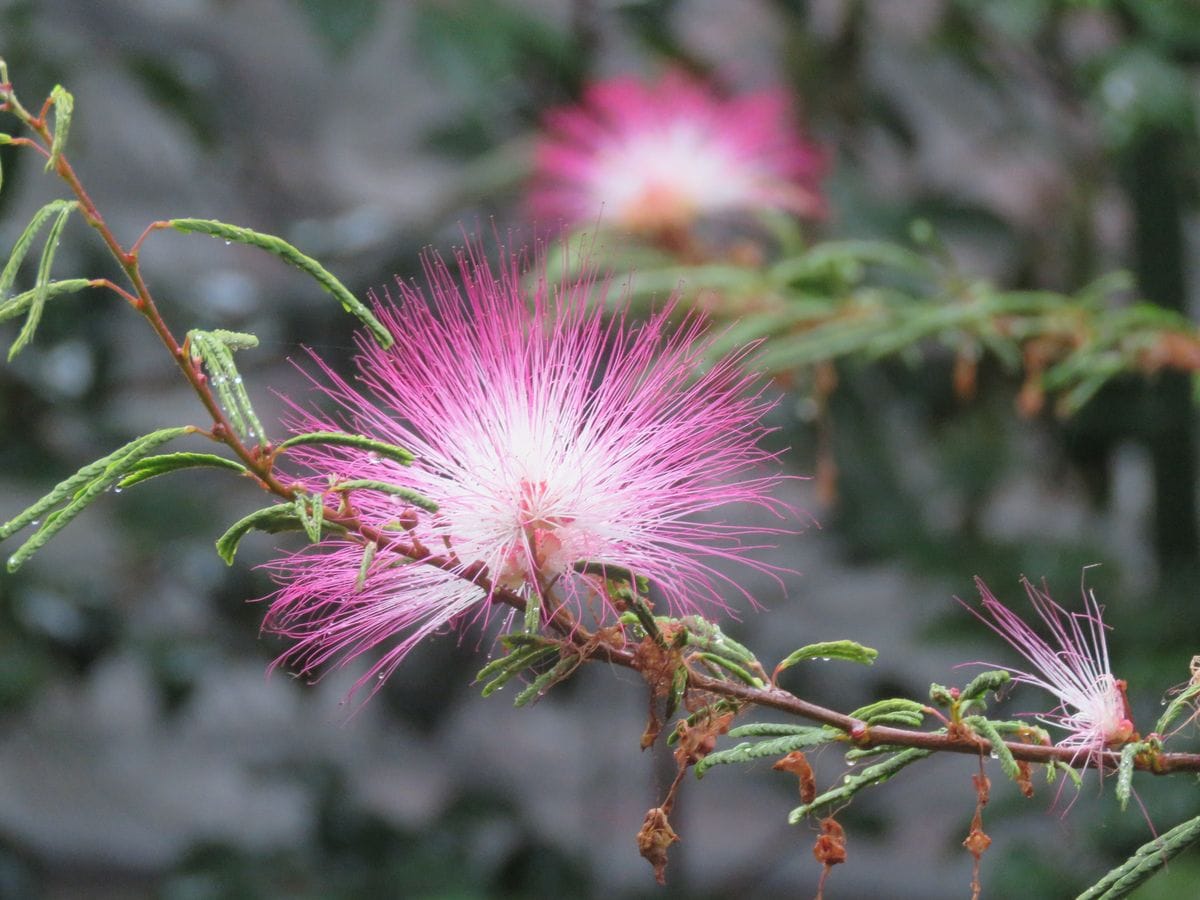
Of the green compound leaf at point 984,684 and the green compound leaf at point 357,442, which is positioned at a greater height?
the green compound leaf at point 357,442

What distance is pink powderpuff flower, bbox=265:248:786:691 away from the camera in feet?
1.29

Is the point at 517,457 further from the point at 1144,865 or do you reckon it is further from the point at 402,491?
the point at 1144,865

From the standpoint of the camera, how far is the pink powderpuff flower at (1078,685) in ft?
1.17

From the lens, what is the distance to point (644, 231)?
116 centimetres

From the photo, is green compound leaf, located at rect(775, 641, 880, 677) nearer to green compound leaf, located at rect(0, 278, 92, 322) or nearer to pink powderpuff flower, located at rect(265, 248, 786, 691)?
pink powderpuff flower, located at rect(265, 248, 786, 691)

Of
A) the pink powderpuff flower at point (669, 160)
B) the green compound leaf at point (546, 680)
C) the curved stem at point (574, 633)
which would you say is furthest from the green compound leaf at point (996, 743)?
the pink powderpuff flower at point (669, 160)

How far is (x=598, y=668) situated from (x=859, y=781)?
128cm

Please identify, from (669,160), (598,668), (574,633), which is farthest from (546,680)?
(598,668)

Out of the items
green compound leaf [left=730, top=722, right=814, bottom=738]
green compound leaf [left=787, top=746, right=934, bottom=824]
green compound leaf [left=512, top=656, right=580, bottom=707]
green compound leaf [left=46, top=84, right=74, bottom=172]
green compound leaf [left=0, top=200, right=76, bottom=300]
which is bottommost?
green compound leaf [left=787, top=746, right=934, bottom=824]

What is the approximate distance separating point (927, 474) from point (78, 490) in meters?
1.17

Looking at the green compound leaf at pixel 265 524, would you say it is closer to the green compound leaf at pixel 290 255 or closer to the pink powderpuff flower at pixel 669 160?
the green compound leaf at pixel 290 255

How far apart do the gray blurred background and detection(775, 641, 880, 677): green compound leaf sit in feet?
0.93

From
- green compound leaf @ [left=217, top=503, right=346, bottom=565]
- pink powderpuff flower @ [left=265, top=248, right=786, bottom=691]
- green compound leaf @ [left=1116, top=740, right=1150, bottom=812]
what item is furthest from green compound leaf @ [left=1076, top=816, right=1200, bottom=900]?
green compound leaf @ [left=217, top=503, right=346, bottom=565]

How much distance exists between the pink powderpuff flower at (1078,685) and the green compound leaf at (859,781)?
0.04 m
